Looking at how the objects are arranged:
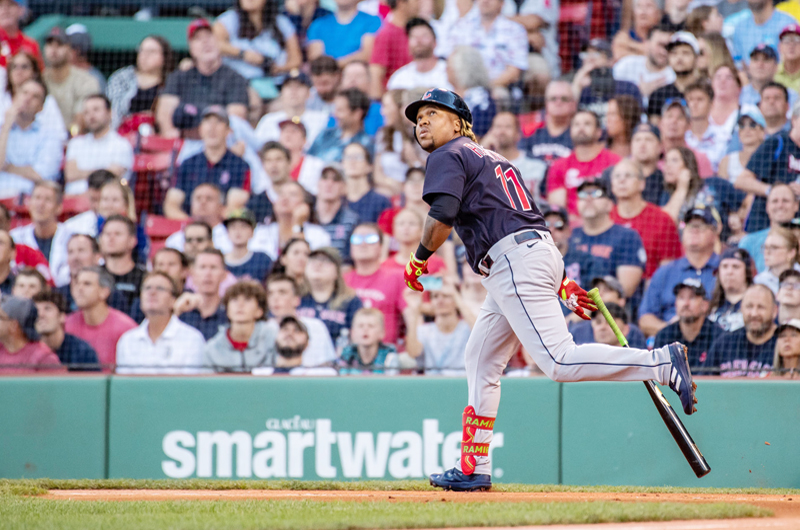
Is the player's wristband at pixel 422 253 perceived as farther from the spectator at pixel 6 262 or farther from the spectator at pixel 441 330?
the spectator at pixel 6 262

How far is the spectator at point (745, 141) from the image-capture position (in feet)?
23.6

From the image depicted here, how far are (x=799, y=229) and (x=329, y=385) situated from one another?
3.68 metres

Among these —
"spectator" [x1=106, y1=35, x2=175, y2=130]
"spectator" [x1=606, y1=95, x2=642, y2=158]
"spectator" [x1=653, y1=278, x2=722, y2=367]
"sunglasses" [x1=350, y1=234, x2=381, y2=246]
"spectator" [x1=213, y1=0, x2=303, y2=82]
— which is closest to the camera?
"spectator" [x1=653, y1=278, x2=722, y2=367]

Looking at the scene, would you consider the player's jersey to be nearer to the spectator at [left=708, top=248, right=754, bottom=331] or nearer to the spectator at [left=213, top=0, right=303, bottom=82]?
the spectator at [left=708, top=248, right=754, bottom=331]

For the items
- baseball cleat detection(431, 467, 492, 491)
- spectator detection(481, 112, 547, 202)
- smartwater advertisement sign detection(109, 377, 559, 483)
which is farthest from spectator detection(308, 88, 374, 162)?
baseball cleat detection(431, 467, 492, 491)

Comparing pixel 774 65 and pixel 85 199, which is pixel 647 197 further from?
pixel 85 199

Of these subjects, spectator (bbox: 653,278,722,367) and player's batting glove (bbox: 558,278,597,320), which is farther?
spectator (bbox: 653,278,722,367)

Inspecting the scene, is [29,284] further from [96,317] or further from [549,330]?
[549,330]

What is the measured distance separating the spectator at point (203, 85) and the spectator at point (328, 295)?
2.32 metres

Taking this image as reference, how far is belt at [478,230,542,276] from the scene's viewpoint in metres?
3.92

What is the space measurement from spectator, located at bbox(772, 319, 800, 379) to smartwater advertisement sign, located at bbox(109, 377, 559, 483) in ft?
5.13

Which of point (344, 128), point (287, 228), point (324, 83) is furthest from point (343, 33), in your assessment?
point (287, 228)

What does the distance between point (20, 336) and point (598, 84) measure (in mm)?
5385

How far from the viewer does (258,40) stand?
941 centimetres
